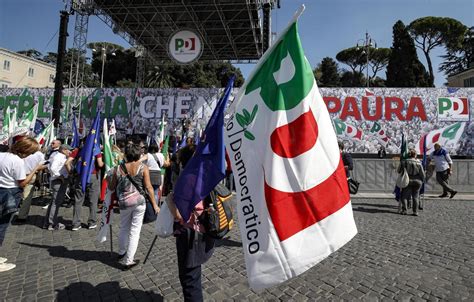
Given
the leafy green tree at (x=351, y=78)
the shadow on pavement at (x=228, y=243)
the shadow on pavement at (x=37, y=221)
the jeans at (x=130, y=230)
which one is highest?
the leafy green tree at (x=351, y=78)

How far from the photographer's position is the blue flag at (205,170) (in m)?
2.24

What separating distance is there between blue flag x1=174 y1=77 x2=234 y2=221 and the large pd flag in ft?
0.50

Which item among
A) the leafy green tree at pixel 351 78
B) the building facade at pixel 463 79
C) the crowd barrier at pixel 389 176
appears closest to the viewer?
the crowd barrier at pixel 389 176

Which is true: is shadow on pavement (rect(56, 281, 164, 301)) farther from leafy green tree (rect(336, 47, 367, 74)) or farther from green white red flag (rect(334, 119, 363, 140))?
leafy green tree (rect(336, 47, 367, 74))

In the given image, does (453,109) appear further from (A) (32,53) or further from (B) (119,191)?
(A) (32,53)

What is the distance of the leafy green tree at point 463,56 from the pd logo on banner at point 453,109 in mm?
35734

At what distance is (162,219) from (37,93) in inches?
815

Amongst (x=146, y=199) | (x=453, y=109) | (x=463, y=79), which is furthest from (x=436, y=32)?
(x=146, y=199)

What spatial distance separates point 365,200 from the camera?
32.6ft

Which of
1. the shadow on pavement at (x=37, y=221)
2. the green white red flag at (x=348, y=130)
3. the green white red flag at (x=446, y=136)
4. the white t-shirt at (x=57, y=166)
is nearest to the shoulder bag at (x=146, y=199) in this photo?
the white t-shirt at (x=57, y=166)

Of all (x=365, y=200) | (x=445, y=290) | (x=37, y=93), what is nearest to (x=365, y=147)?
(x=365, y=200)

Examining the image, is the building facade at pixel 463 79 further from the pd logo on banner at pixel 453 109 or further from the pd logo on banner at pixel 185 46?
the pd logo on banner at pixel 185 46

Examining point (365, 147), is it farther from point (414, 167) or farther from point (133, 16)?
point (133, 16)

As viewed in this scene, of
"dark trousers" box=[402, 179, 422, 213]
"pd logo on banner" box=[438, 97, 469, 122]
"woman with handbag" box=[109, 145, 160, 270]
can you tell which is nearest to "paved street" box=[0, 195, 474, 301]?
"woman with handbag" box=[109, 145, 160, 270]
